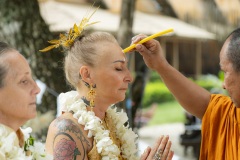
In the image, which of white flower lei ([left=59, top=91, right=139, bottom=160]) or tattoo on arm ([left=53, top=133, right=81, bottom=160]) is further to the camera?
white flower lei ([left=59, top=91, right=139, bottom=160])

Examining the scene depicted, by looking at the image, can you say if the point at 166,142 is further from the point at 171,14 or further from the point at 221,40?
the point at 171,14

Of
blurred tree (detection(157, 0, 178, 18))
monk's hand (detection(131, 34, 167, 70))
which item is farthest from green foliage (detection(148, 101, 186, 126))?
monk's hand (detection(131, 34, 167, 70))

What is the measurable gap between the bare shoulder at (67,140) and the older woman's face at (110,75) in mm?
187

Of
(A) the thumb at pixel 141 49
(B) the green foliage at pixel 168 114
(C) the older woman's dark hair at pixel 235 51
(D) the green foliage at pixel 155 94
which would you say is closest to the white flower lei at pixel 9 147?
(A) the thumb at pixel 141 49

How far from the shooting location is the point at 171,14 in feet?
34.1

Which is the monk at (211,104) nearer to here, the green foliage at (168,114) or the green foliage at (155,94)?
the green foliage at (168,114)

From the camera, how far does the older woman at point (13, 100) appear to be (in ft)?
4.61

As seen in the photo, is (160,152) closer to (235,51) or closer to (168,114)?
(235,51)

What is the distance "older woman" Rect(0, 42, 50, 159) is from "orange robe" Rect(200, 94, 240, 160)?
1.27 m

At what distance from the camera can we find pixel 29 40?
5.48 meters

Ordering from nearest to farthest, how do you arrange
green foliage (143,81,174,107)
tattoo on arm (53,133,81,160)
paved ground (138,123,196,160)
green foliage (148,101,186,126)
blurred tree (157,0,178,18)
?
tattoo on arm (53,133,81,160) < paved ground (138,123,196,160) < blurred tree (157,0,178,18) < green foliage (148,101,186,126) < green foliage (143,81,174,107)

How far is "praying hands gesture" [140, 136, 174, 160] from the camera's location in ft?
6.48

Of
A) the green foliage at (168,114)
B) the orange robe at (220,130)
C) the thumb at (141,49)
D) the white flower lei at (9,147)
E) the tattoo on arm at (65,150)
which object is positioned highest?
the thumb at (141,49)

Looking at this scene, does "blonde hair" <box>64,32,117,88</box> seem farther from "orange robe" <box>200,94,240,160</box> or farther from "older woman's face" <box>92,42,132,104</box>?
"orange robe" <box>200,94,240,160</box>
